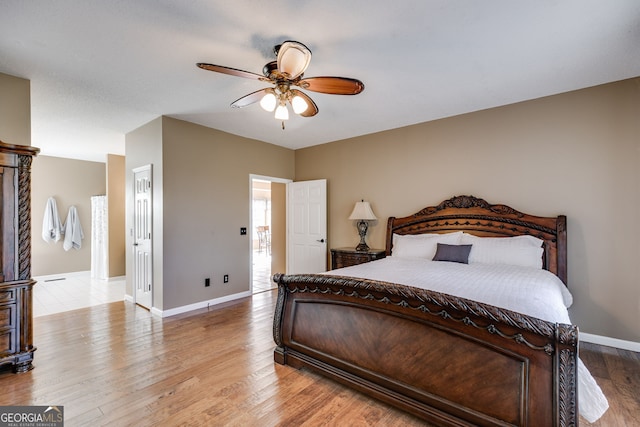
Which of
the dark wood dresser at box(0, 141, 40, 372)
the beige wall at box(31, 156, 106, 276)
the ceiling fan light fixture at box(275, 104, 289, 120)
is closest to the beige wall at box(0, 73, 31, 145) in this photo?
the dark wood dresser at box(0, 141, 40, 372)

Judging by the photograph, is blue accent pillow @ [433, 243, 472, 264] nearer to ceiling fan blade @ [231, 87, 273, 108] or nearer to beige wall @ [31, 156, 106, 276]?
ceiling fan blade @ [231, 87, 273, 108]

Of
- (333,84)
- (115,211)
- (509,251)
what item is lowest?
(509,251)

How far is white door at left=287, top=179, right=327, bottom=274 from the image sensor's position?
199 inches

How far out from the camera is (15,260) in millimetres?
2438

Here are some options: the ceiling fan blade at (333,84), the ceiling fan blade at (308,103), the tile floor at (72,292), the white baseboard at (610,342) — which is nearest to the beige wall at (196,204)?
the tile floor at (72,292)

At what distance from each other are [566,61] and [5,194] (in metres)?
4.86

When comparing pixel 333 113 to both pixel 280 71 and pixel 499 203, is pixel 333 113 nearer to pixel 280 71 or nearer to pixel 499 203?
pixel 280 71

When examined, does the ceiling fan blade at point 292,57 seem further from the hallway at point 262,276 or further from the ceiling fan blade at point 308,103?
the hallway at point 262,276

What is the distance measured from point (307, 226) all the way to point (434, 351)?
3667mm

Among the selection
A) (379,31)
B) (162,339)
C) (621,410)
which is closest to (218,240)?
(162,339)

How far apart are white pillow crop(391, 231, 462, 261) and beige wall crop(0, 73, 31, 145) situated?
13.6ft

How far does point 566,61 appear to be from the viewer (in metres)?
2.50

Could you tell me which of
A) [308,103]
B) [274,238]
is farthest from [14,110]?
[274,238]

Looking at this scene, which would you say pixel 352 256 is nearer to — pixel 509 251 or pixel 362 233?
pixel 362 233
